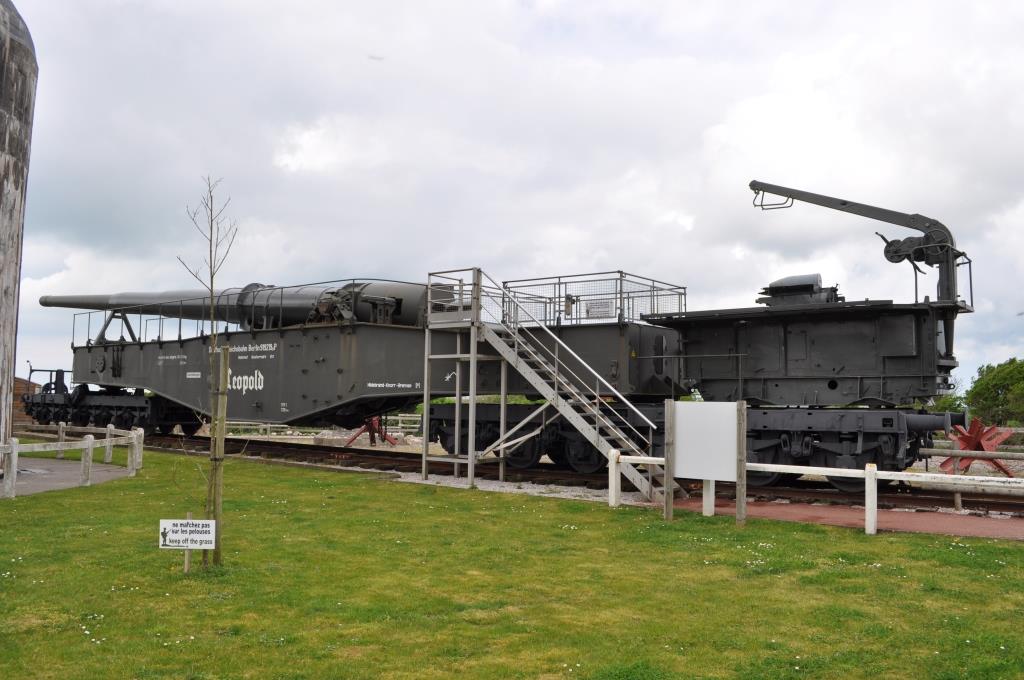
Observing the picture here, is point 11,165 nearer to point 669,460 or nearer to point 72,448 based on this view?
point 72,448

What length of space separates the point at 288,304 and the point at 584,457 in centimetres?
917

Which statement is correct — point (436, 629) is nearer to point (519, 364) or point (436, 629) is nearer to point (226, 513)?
point (226, 513)

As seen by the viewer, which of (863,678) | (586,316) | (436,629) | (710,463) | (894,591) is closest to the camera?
(863,678)

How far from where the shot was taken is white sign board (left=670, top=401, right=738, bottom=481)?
11203 mm

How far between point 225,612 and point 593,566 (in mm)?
3546

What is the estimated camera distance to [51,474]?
15.5 meters

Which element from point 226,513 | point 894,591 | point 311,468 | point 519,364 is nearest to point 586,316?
point 519,364

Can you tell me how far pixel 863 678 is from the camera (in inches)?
213

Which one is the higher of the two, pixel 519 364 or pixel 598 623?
pixel 519 364

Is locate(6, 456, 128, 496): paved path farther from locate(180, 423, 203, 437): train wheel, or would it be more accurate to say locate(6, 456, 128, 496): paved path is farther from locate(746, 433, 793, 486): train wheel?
locate(746, 433, 793, 486): train wheel

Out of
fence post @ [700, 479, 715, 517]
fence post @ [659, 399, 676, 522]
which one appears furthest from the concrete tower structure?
fence post @ [700, 479, 715, 517]

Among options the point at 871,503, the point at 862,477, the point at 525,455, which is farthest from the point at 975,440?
the point at 871,503

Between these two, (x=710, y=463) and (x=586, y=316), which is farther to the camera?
(x=586, y=316)

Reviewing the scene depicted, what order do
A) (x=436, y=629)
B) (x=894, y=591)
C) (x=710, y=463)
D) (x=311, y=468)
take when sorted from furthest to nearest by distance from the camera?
(x=311, y=468), (x=710, y=463), (x=894, y=591), (x=436, y=629)
